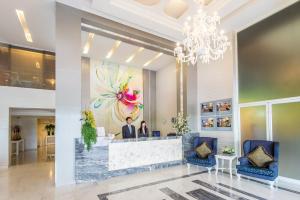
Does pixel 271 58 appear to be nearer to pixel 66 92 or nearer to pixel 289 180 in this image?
pixel 289 180

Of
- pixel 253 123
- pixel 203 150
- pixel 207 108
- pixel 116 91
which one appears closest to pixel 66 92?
pixel 116 91

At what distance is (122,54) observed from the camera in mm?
7613

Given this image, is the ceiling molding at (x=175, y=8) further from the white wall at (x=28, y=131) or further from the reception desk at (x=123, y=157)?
the white wall at (x=28, y=131)

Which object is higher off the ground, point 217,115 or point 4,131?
point 217,115

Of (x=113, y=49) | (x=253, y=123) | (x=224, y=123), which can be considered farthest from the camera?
(x=113, y=49)

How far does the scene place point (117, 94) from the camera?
8.31 m

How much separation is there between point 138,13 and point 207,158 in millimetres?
4562

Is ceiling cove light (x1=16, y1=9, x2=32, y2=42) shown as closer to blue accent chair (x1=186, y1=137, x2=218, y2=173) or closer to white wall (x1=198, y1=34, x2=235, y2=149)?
white wall (x1=198, y1=34, x2=235, y2=149)

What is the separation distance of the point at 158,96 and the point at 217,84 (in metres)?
3.88

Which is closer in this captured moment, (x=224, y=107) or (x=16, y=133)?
(x=224, y=107)

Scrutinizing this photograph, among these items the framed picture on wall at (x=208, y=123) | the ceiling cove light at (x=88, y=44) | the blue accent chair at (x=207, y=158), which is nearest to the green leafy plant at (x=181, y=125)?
the blue accent chair at (x=207, y=158)

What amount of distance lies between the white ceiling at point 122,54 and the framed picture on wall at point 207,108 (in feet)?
9.37

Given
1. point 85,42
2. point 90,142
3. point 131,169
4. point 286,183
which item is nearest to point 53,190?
point 90,142

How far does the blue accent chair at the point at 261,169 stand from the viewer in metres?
3.79
